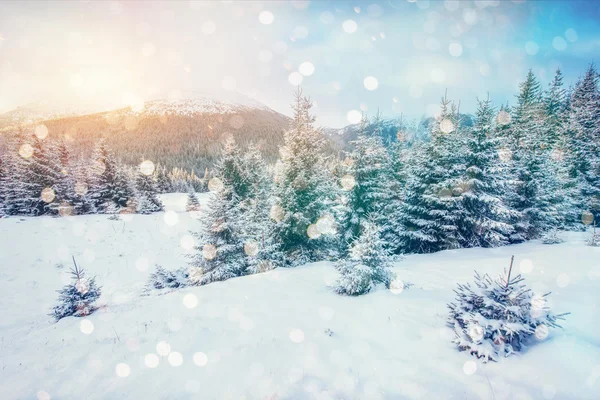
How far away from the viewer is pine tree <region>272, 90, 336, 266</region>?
14656 mm

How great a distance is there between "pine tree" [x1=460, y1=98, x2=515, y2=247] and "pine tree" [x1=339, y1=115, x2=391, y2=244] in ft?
17.2

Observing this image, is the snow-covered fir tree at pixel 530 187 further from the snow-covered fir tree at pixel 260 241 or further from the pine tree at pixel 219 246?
the pine tree at pixel 219 246

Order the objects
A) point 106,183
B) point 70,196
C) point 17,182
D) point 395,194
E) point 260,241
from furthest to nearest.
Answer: point 106,183 < point 70,196 < point 17,182 < point 395,194 < point 260,241

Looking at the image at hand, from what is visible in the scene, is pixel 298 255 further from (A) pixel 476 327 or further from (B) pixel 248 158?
(B) pixel 248 158

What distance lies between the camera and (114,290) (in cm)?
1563

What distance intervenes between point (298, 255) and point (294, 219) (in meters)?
2.14

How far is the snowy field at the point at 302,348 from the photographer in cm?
418

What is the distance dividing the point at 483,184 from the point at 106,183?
122ft

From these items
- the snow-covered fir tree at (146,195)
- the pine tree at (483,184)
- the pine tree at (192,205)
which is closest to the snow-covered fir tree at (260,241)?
the pine tree at (483,184)

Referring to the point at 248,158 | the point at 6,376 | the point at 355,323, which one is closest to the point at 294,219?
the point at 355,323

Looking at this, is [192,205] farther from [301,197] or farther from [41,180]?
[301,197]

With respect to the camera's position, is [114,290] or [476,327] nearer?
[476,327]

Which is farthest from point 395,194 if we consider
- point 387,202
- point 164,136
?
point 164,136

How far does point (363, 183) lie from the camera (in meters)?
15.7
